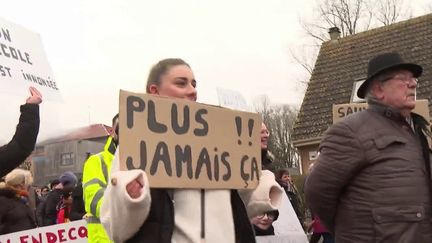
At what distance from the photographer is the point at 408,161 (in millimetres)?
3604

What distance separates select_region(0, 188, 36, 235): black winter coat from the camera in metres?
6.84

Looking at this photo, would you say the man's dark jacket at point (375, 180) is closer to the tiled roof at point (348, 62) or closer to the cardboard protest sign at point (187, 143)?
the cardboard protest sign at point (187, 143)

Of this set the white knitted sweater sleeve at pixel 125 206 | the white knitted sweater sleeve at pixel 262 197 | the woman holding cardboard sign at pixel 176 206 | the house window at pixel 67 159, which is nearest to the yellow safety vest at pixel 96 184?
the woman holding cardboard sign at pixel 176 206

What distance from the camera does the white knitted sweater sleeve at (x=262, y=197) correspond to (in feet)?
10.2

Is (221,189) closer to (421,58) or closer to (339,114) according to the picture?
(339,114)

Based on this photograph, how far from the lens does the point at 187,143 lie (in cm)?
298

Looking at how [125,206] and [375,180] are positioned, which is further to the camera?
[375,180]

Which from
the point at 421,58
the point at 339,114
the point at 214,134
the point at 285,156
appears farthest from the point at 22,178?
the point at 285,156

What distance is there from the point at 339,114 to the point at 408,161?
327 cm

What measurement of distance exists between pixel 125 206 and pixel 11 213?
4.79 m

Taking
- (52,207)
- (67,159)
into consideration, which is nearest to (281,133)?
(67,159)

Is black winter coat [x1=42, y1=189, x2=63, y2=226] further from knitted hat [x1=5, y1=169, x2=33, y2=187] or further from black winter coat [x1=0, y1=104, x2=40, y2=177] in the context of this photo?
black winter coat [x1=0, y1=104, x2=40, y2=177]

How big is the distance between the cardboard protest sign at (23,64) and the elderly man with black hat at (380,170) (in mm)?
2524

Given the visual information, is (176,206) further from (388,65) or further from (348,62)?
(348,62)
